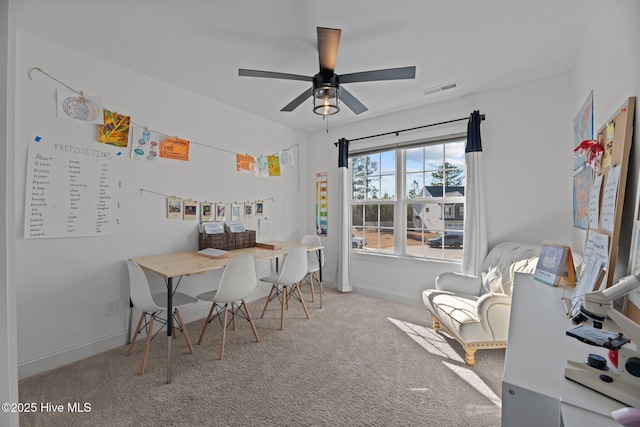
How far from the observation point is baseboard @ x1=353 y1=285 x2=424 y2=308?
3418 millimetres

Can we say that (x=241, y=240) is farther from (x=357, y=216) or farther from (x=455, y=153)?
(x=455, y=153)

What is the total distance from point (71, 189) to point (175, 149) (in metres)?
0.96

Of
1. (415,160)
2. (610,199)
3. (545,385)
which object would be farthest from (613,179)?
(415,160)

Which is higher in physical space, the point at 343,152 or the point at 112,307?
the point at 343,152

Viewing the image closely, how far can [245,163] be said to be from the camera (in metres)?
3.58

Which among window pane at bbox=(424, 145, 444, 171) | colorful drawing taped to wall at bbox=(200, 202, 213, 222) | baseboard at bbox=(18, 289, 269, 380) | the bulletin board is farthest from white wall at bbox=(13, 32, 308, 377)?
the bulletin board

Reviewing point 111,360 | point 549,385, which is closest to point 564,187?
point 549,385

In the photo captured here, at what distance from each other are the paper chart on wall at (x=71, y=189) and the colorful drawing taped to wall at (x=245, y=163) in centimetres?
130

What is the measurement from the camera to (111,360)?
2195 mm

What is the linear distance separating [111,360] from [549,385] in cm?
281

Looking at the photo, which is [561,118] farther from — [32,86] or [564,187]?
[32,86]

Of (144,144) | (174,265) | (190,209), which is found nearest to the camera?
(174,265)

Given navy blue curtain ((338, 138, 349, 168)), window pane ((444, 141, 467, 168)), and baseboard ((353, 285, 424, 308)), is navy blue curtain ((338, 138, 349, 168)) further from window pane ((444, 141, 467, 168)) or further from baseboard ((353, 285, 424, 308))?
baseboard ((353, 285, 424, 308))

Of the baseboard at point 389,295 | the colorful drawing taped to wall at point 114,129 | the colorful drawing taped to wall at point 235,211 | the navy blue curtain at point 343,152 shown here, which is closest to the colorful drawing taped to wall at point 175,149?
the colorful drawing taped to wall at point 114,129
